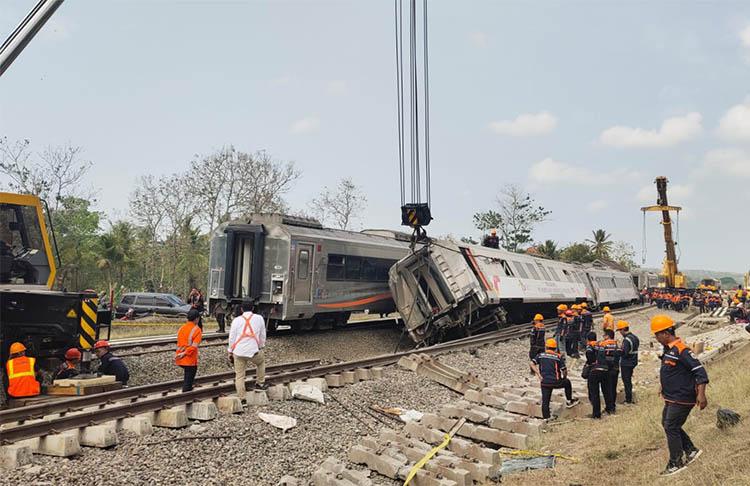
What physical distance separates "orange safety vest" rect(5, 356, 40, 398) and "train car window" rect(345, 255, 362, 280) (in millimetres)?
9693

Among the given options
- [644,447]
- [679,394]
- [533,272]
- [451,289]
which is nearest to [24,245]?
[644,447]

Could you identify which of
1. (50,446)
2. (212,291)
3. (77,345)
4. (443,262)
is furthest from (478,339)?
(50,446)

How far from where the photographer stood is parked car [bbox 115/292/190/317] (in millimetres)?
28266

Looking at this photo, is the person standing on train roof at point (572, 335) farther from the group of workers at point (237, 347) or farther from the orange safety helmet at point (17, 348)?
the orange safety helmet at point (17, 348)

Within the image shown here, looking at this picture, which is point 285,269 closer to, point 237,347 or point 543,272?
point 237,347

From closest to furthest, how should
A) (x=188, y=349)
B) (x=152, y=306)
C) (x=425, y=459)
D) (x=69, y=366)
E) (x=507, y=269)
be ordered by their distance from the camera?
(x=425, y=459) < (x=188, y=349) < (x=69, y=366) < (x=507, y=269) < (x=152, y=306)

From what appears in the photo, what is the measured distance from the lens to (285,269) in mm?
15508

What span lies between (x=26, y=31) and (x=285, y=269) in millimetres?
10237

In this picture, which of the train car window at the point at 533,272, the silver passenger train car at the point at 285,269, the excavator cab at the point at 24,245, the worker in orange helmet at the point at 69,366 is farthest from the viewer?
the train car window at the point at 533,272

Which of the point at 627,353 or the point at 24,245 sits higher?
the point at 24,245

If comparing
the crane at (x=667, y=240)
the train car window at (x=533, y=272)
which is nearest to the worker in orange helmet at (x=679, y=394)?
the train car window at (x=533, y=272)

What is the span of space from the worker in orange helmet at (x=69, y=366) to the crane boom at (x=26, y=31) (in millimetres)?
5871

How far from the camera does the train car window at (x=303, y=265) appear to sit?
15883 millimetres

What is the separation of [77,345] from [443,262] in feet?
33.0
